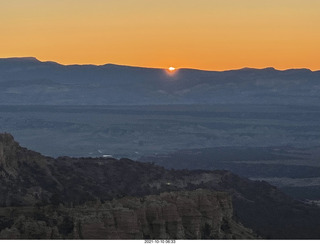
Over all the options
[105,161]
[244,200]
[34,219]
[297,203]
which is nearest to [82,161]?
[105,161]

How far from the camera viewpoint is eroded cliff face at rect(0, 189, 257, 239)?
3351 inches

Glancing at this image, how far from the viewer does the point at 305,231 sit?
500 ft

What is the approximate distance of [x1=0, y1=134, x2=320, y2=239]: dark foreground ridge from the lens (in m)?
87.1

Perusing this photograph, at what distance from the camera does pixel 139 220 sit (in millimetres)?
90438

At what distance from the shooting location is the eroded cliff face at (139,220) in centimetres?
8512

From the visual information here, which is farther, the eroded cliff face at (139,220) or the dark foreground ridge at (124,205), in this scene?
the dark foreground ridge at (124,205)

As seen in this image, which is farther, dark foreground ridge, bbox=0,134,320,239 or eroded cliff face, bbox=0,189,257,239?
dark foreground ridge, bbox=0,134,320,239

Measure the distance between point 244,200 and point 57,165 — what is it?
39.9 metres

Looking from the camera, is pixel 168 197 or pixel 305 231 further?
pixel 305 231

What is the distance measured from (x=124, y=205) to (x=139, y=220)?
271 cm

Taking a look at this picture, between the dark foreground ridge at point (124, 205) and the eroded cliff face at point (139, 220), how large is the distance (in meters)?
0.08

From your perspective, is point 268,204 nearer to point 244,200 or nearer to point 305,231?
point 244,200

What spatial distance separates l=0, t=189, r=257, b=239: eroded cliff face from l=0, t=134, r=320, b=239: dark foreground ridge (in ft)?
0.25
